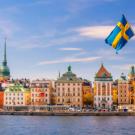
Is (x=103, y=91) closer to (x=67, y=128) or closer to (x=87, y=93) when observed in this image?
(x=87, y=93)

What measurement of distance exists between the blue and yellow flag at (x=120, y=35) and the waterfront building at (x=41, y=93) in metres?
98.8

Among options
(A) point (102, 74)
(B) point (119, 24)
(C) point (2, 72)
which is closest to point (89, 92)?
(A) point (102, 74)

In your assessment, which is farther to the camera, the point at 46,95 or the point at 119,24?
the point at 46,95

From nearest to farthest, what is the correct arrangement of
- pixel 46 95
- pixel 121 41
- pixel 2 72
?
pixel 121 41
pixel 46 95
pixel 2 72

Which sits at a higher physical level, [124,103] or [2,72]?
[2,72]

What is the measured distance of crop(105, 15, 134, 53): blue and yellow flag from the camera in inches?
517

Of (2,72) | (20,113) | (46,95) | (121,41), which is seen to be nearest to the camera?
(121,41)

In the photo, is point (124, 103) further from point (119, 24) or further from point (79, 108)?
point (119, 24)

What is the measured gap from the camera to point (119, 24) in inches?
523

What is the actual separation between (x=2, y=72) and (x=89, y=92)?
103 ft

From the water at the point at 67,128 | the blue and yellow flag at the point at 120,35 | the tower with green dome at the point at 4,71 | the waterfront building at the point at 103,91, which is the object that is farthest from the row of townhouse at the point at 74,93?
the blue and yellow flag at the point at 120,35

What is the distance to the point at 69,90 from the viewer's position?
113 m

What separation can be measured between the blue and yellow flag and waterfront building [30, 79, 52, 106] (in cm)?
9878

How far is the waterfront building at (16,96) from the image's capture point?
113 m
